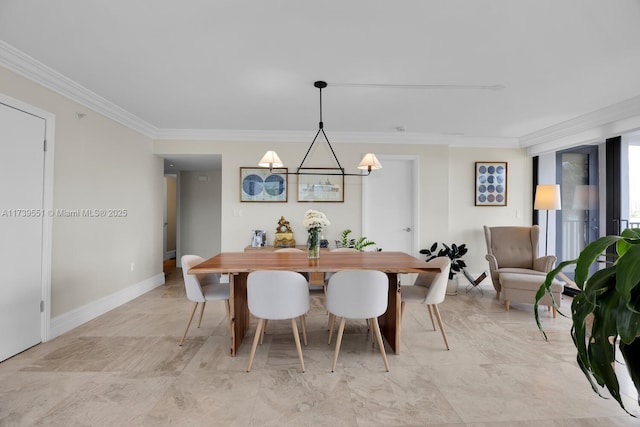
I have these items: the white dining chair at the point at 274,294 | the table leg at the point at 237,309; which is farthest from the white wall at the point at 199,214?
the white dining chair at the point at 274,294

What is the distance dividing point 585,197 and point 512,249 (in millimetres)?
1296

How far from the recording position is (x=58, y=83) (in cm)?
278

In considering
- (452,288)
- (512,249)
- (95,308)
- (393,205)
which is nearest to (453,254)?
(452,288)

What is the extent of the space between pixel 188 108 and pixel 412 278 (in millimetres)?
4057

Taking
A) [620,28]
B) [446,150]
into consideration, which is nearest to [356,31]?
[620,28]

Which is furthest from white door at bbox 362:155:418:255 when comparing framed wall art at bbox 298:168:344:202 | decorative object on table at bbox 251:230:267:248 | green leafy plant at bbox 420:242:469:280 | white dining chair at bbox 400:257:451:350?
white dining chair at bbox 400:257:451:350

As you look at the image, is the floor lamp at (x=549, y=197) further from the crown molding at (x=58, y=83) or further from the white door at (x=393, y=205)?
the crown molding at (x=58, y=83)

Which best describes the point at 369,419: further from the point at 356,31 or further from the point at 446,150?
the point at 446,150

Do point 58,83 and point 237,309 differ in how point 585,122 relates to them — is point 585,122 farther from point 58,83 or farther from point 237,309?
point 58,83

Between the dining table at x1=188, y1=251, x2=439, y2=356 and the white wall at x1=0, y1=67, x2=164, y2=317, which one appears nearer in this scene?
the dining table at x1=188, y1=251, x2=439, y2=356

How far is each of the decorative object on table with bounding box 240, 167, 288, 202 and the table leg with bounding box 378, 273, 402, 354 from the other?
8.07 feet

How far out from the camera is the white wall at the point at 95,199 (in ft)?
9.37

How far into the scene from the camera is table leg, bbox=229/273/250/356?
Answer: 2459 millimetres

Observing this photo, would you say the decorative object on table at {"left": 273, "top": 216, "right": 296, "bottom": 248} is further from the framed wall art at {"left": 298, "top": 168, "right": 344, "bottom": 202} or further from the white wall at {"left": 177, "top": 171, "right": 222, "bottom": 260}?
the white wall at {"left": 177, "top": 171, "right": 222, "bottom": 260}
